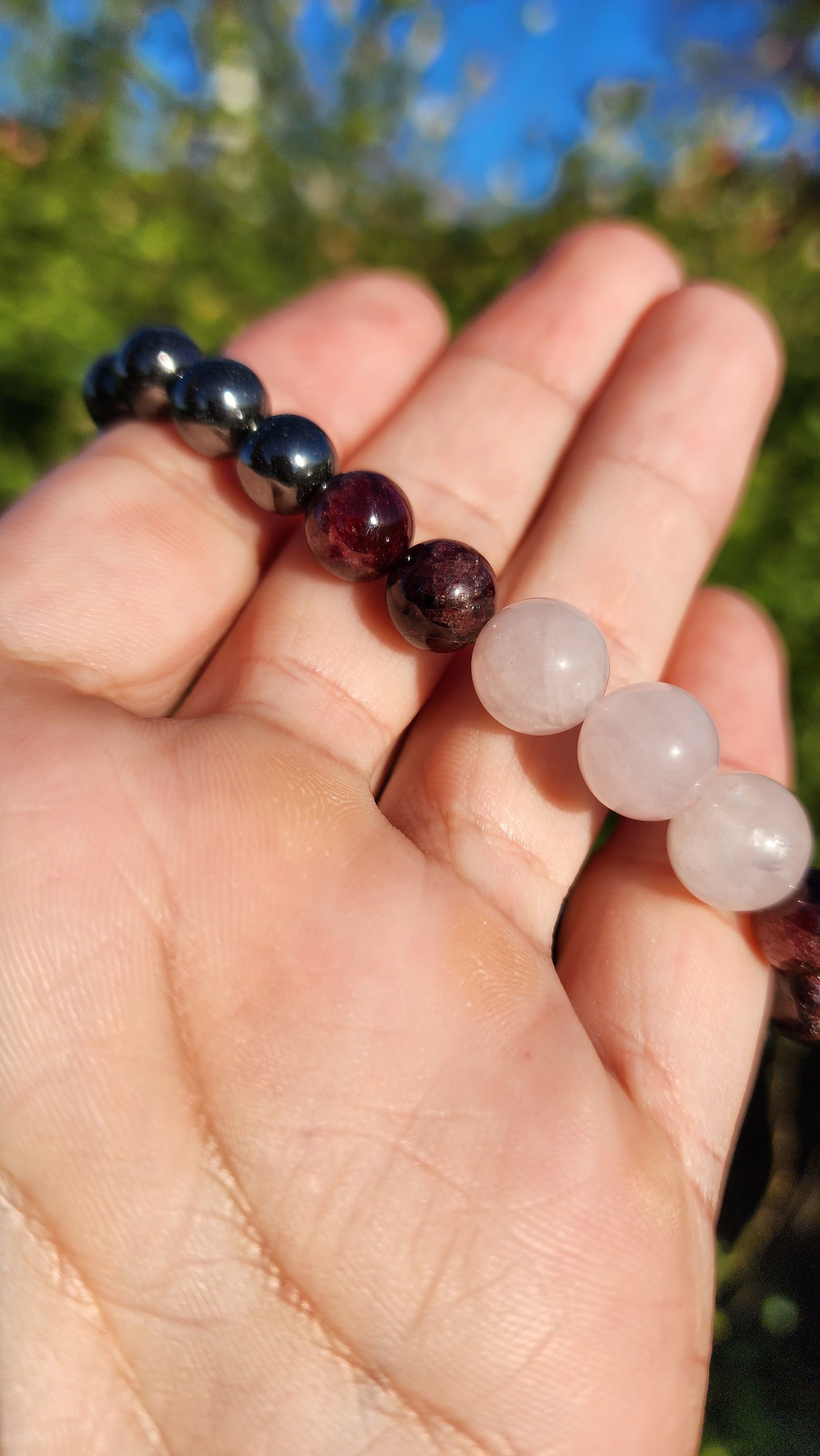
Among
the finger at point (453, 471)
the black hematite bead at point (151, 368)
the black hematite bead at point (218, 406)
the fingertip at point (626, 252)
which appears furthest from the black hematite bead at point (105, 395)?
the fingertip at point (626, 252)

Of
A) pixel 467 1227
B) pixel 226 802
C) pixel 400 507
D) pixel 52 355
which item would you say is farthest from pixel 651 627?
pixel 52 355

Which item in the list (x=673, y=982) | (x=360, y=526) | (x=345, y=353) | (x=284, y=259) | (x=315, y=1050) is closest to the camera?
(x=315, y=1050)

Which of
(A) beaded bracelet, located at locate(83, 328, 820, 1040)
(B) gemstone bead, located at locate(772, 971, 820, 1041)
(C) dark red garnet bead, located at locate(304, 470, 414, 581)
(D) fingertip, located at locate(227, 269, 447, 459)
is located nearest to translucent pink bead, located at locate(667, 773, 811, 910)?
(A) beaded bracelet, located at locate(83, 328, 820, 1040)

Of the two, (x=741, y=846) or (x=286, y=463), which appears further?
(x=286, y=463)

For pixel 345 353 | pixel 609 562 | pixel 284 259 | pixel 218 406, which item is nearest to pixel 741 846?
pixel 609 562

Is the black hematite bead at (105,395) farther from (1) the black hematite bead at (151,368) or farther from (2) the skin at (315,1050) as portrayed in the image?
(2) the skin at (315,1050)

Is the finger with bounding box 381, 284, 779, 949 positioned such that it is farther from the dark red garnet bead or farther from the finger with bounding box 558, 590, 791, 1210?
the dark red garnet bead

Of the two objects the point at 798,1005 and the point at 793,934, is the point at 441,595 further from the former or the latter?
the point at 798,1005

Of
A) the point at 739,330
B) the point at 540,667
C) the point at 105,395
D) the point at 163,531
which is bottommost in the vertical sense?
the point at 163,531
